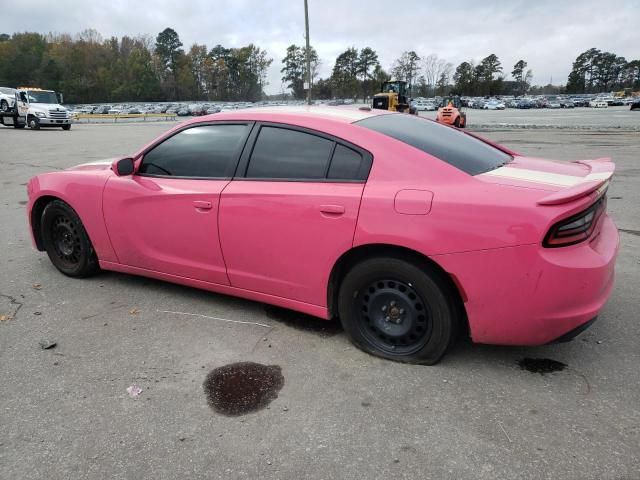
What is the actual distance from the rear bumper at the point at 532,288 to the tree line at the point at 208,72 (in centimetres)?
10599

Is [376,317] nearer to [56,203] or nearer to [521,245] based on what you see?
[521,245]

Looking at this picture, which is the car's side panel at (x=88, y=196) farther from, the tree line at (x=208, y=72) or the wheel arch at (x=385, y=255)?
the tree line at (x=208, y=72)

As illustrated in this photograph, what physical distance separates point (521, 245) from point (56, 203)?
391 cm

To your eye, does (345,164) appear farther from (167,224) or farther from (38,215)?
(38,215)

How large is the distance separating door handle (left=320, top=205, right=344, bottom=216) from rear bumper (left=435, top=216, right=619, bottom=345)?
26.0 inches

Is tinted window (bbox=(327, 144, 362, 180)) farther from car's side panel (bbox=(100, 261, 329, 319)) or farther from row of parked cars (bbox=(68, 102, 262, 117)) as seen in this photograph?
row of parked cars (bbox=(68, 102, 262, 117))

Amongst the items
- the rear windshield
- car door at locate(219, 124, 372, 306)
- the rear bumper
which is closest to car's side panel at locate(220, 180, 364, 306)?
car door at locate(219, 124, 372, 306)

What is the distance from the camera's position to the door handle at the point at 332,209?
2.88m

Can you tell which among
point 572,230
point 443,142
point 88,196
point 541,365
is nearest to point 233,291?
point 88,196

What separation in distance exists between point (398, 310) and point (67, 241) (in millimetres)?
3223

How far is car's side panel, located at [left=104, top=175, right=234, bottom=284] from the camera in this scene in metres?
3.45

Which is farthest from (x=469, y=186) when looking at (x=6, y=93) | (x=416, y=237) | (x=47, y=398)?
(x=6, y=93)

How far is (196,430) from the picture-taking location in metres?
2.40

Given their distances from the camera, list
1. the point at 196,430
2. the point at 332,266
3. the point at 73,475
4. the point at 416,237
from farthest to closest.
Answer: the point at 332,266 → the point at 416,237 → the point at 196,430 → the point at 73,475
